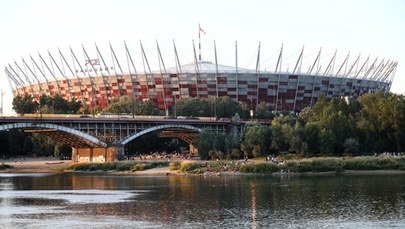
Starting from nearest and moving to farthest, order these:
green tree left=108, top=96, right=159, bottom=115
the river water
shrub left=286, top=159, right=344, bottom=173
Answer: the river water < shrub left=286, top=159, right=344, bottom=173 < green tree left=108, top=96, right=159, bottom=115

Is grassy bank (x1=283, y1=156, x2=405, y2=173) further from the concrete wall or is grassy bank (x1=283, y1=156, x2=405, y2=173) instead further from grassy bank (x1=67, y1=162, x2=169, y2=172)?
the concrete wall

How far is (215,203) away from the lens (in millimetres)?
65688

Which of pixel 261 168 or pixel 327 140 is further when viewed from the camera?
pixel 327 140

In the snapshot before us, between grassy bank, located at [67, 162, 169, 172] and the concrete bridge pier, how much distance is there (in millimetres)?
4536

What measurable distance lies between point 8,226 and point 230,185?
35277mm

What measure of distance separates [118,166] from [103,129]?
484 inches

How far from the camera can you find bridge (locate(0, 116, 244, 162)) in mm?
124125

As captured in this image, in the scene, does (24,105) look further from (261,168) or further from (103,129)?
(261,168)

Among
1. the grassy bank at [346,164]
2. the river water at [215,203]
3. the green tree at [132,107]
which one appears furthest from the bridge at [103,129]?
the grassy bank at [346,164]

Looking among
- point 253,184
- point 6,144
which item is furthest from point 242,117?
point 253,184

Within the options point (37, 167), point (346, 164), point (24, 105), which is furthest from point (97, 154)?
point (346, 164)

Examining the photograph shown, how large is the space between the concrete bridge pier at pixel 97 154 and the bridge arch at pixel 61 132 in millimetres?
1552

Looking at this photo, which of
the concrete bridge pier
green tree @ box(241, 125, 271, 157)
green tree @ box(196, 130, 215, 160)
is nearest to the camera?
green tree @ box(241, 125, 271, 157)

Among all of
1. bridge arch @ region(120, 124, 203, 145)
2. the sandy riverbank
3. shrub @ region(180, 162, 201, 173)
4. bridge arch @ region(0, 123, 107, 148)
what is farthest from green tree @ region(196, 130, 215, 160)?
the sandy riverbank
